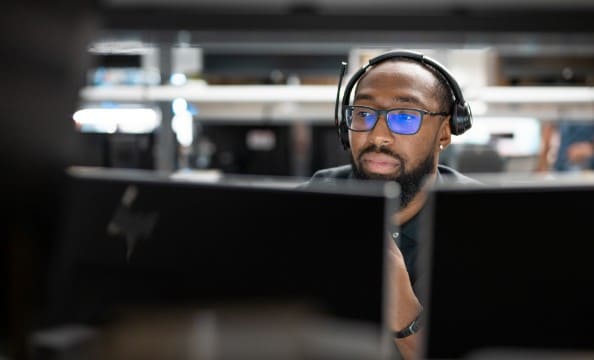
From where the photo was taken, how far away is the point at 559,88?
10.7 ft

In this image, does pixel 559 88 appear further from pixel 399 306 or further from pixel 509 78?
pixel 399 306

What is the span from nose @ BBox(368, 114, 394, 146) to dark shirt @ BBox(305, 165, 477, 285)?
0.32 feet

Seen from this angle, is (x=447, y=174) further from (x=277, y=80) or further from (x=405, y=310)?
(x=277, y=80)

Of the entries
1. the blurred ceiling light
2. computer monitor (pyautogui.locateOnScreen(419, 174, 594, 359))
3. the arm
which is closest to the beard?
the arm

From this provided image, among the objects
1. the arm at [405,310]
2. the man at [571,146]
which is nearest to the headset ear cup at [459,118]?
the arm at [405,310]

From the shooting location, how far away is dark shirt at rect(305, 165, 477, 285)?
3.20 ft

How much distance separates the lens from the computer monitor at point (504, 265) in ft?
2.52

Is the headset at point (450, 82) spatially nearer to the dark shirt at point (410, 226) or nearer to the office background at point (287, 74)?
the dark shirt at point (410, 226)

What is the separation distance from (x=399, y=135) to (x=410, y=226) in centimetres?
30

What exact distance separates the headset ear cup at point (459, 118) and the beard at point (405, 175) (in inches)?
3.3

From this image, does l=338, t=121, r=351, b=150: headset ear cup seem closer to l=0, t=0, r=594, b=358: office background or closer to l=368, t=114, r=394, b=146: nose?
l=368, t=114, r=394, b=146: nose

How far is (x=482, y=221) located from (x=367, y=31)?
8.81 feet

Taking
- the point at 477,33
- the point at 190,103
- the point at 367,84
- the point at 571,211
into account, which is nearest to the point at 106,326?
the point at 571,211

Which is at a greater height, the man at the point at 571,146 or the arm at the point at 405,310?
the man at the point at 571,146
